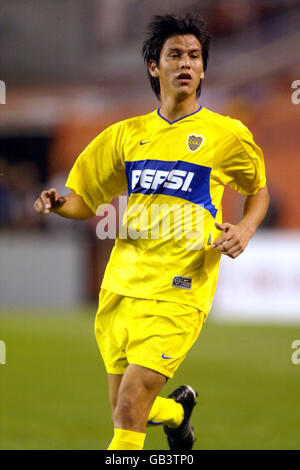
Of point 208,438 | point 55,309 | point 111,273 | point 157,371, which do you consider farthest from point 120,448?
point 55,309

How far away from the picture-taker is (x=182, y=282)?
3.78 meters

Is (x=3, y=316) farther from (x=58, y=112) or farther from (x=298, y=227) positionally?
(x=58, y=112)

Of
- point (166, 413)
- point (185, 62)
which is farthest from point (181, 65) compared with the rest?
point (166, 413)

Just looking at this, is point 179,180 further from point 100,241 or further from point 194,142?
point 100,241

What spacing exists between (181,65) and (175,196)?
1.97ft

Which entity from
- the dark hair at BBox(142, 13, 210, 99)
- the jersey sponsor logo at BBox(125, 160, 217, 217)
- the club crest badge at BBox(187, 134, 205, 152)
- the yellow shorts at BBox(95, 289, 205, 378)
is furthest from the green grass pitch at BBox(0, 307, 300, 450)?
the dark hair at BBox(142, 13, 210, 99)

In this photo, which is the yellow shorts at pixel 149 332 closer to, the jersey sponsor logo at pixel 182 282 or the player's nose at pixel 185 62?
the jersey sponsor logo at pixel 182 282

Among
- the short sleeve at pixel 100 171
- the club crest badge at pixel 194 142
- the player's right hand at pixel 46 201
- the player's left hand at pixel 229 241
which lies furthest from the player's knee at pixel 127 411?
the club crest badge at pixel 194 142

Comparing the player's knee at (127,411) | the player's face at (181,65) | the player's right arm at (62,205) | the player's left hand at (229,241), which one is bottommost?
the player's knee at (127,411)

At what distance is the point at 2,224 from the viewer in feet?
58.6

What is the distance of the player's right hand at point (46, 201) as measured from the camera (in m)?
3.73

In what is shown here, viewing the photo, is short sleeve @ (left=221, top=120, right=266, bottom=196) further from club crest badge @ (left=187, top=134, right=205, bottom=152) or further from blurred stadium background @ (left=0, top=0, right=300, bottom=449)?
blurred stadium background @ (left=0, top=0, right=300, bottom=449)

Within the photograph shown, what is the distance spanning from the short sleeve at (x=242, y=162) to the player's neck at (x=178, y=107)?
0.22 meters
